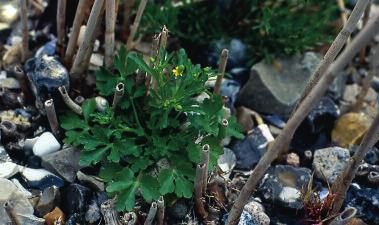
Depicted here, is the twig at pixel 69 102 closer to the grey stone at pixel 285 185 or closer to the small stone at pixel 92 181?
the small stone at pixel 92 181

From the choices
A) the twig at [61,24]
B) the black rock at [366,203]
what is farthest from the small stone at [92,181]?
the black rock at [366,203]

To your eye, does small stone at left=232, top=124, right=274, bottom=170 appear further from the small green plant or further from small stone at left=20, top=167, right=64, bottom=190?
small stone at left=20, top=167, right=64, bottom=190

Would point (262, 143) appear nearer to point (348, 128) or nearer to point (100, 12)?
point (348, 128)

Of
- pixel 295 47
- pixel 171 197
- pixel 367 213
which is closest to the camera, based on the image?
pixel 171 197

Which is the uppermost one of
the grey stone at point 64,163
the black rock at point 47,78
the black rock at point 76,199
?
the black rock at point 47,78

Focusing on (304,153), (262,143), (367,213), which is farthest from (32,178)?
(367,213)

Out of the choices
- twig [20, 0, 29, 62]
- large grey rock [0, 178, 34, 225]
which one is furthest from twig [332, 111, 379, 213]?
twig [20, 0, 29, 62]

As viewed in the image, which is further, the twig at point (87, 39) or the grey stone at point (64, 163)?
the grey stone at point (64, 163)
